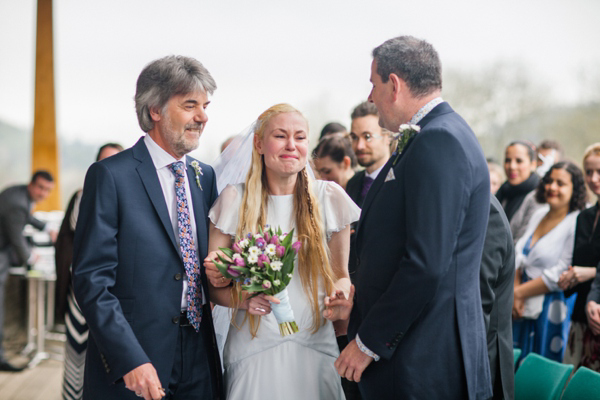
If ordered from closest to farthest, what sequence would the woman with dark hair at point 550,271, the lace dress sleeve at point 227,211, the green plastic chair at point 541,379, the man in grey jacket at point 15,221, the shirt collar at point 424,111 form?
the shirt collar at point 424,111 < the lace dress sleeve at point 227,211 < the green plastic chair at point 541,379 < the woman with dark hair at point 550,271 < the man in grey jacket at point 15,221

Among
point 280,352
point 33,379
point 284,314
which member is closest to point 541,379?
point 280,352

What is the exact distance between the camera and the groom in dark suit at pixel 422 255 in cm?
197

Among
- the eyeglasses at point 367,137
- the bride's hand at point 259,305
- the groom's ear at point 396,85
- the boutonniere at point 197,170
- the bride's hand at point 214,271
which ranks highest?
the groom's ear at point 396,85

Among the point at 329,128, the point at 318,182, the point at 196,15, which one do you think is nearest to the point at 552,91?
the point at 196,15

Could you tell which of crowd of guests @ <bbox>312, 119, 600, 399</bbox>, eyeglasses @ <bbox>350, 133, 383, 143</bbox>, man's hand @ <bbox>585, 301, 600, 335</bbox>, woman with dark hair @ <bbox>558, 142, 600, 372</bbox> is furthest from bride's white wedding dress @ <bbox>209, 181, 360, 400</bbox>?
woman with dark hair @ <bbox>558, 142, 600, 372</bbox>

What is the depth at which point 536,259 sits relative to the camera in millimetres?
4734

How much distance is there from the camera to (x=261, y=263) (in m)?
2.24

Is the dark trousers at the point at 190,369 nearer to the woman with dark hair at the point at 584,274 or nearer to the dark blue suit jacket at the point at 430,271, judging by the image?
the dark blue suit jacket at the point at 430,271

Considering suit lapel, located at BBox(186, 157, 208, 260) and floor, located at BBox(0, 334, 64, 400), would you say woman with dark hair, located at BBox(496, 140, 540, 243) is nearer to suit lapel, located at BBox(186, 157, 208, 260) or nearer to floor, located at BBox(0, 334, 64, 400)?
suit lapel, located at BBox(186, 157, 208, 260)

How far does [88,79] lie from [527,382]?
788cm

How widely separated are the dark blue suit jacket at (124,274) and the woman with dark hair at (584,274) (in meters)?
2.91

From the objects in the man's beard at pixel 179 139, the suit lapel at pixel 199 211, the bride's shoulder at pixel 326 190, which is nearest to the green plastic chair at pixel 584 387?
the bride's shoulder at pixel 326 190

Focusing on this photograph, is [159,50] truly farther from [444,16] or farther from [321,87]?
[444,16]

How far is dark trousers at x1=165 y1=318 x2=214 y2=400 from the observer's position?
2.37 m
